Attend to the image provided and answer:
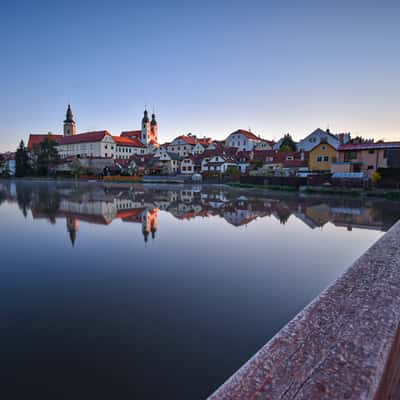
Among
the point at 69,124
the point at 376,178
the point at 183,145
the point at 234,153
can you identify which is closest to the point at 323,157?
the point at 376,178

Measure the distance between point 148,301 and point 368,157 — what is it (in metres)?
30.2

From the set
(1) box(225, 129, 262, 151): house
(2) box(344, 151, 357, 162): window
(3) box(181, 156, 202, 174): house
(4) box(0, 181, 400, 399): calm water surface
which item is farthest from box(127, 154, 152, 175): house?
(4) box(0, 181, 400, 399): calm water surface

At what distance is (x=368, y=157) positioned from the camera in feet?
92.2

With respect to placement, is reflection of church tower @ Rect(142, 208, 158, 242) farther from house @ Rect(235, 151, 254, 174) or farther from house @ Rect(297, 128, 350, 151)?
house @ Rect(297, 128, 350, 151)

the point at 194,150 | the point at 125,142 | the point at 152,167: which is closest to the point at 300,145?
the point at 194,150

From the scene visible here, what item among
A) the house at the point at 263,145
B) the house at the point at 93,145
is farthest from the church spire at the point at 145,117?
the house at the point at 263,145

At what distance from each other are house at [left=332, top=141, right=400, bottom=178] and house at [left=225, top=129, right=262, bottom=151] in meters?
36.3

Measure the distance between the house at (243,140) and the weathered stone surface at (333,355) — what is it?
64902 millimetres

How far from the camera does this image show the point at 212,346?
308 centimetres

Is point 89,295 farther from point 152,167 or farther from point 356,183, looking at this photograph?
point 152,167

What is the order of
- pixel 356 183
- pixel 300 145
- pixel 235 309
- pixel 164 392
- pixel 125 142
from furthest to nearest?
pixel 125 142 → pixel 300 145 → pixel 356 183 → pixel 235 309 → pixel 164 392

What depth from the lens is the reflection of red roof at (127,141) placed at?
81.4 meters

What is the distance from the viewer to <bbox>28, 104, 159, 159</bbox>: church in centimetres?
7675

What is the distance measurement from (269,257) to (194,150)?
6104 cm
